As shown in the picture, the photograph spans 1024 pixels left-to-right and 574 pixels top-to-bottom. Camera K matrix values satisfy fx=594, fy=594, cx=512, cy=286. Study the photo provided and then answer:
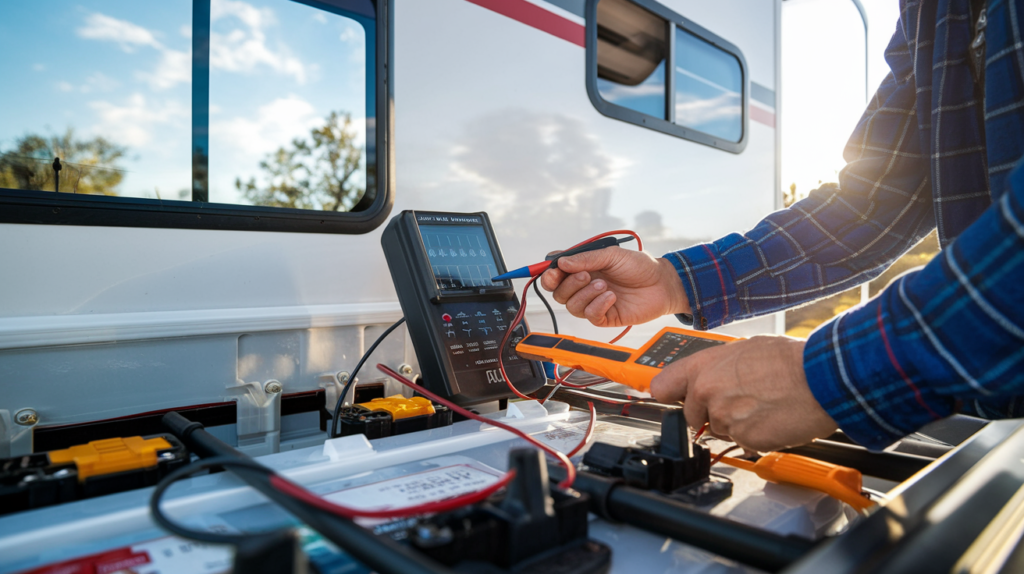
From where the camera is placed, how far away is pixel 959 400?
25.1 inches

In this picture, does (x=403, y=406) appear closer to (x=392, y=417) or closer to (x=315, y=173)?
(x=392, y=417)

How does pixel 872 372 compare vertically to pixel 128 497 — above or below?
above

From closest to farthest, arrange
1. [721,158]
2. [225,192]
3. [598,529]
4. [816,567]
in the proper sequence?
[816,567]
[598,529]
[225,192]
[721,158]

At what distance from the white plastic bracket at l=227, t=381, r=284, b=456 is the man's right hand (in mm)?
562

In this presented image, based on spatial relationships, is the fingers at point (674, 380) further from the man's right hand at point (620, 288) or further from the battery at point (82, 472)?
the battery at point (82, 472)

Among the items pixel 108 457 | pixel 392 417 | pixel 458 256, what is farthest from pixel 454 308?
pixel 108 457

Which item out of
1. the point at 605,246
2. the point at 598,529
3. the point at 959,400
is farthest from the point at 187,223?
the point at 959,400

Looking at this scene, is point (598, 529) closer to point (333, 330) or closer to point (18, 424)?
point (333, 330)

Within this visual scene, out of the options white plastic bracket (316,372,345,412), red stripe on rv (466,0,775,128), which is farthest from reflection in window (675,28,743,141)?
white plastic bracket (316,372,345,412)

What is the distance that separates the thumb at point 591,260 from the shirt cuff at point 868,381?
1.69 ft

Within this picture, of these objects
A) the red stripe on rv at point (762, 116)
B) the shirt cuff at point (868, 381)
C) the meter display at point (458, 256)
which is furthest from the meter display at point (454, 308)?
the red stripe on rv at point (762, 116)

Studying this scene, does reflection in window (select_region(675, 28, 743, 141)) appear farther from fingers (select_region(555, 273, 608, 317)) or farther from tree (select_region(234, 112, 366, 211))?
tree (select_region(234, 112, 366, 211))

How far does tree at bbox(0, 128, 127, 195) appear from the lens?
3.01 feet

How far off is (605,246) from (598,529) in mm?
630
